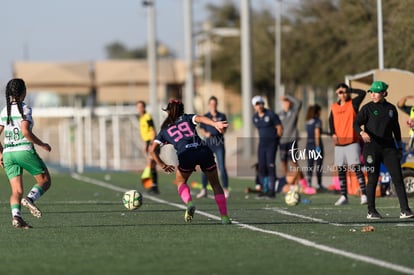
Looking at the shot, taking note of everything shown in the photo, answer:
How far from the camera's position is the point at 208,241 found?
13.8m

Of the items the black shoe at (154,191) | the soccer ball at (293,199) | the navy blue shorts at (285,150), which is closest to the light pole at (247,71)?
the navy blue shorts at (285,150)

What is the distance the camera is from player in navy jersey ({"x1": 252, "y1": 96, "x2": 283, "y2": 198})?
24.4m

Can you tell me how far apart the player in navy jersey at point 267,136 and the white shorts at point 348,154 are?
2.66m

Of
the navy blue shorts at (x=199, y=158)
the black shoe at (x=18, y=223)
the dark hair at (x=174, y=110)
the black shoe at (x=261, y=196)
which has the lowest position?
the black shoe at (x=261, y=196)

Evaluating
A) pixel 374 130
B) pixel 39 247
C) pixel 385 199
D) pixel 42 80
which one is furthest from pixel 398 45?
pixel 42 80

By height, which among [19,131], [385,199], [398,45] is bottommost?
[385,199]

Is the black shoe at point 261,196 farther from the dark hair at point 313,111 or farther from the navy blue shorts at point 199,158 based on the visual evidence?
the navy blue shorts at point 199,158

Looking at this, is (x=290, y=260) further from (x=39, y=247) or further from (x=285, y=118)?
(x=285, y=118)

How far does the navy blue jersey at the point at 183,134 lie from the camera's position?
16.3 meters

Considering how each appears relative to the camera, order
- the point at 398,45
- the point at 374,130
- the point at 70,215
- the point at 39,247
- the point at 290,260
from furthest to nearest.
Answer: the point at 398,45 < the point at 70,215 < the point at 374,130 < the point at 39,247 < the point at 290,260

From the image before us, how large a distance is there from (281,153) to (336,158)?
511 centimetres

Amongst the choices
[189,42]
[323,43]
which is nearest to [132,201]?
[189,42]

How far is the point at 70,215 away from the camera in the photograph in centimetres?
1905

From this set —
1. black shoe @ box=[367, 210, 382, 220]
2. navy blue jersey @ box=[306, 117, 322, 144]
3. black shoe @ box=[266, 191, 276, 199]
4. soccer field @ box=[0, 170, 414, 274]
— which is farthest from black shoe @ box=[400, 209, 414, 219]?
navy blue jersey @ box=[306, 117, 322, 144]
